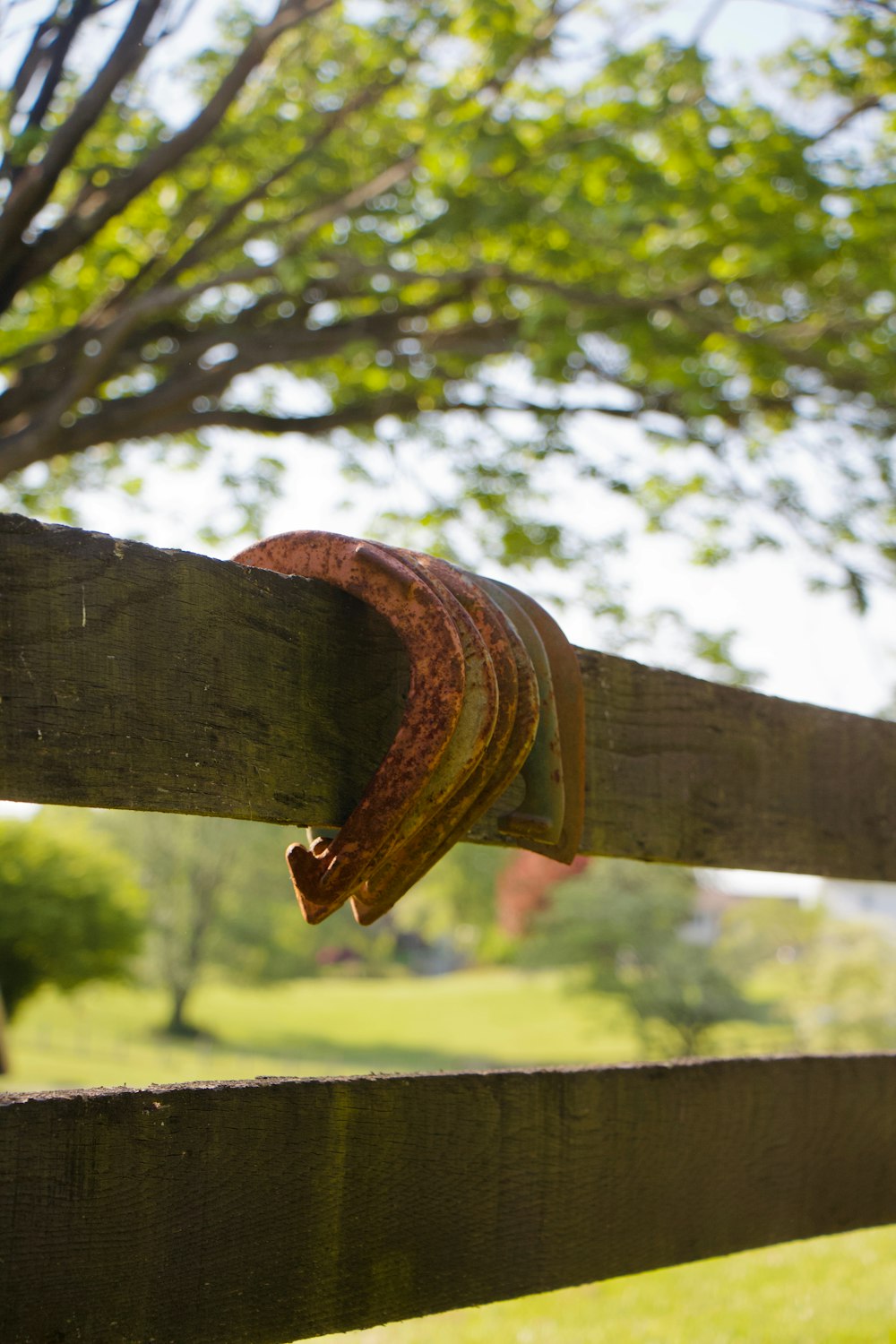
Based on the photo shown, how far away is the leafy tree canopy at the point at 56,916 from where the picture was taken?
27.2 m

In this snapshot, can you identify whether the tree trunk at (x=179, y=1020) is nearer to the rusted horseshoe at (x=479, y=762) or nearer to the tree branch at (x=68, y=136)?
the tree branch at (x=68, y=136)

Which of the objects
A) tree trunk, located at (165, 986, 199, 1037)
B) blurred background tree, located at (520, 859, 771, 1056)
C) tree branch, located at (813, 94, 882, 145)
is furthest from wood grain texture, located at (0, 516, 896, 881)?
tree trunk, located at (165, 986, 199, 1037)

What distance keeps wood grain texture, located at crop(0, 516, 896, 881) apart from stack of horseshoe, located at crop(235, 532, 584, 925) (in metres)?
0.06

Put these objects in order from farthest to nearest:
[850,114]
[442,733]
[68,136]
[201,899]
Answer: [201,899] → [850,114] → [68,136] → [442,733]

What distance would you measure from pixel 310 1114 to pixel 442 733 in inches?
15.8

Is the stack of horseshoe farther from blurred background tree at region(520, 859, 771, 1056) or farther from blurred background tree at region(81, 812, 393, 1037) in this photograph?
blurred background tree at region(81, 812, 393, 1037)

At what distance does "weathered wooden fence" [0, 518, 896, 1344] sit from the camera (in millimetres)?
958

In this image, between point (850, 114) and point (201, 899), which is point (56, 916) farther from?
point (850, 114)

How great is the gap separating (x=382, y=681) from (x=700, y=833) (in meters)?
0.61

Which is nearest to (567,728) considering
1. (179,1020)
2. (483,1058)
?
(483,1058)

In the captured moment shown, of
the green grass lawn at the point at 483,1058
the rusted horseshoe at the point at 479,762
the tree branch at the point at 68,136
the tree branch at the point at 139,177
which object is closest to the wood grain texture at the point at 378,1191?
the rusted horseshoe at the point at 479,762

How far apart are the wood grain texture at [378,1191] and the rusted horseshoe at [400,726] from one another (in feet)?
0.70

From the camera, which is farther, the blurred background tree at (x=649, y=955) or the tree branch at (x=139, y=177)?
the blurred background tree at (x=649, y=955)

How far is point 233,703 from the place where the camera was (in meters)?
1.08
